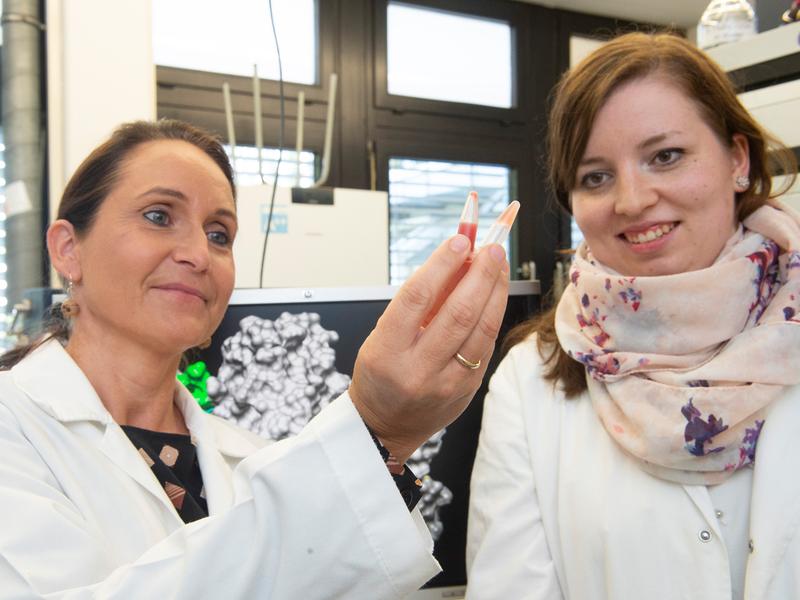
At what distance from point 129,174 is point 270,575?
0.75 m

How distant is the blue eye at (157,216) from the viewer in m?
1.10

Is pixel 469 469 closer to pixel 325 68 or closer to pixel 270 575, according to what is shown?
pixel 270 575

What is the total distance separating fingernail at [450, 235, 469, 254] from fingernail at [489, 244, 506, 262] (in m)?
0.02

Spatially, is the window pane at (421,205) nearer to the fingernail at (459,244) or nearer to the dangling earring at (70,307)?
the dangling earring at (70,307)

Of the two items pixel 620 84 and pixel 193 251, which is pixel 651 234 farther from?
pixel 193 251

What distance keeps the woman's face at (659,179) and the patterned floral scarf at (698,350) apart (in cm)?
4

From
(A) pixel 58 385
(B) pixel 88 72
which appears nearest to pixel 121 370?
(A) pixel 58 385

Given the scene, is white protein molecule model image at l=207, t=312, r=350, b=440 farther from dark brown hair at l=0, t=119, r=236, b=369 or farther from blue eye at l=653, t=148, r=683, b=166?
blue eye at l=653, t=148, r=683, b=166

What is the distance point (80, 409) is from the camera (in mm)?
960

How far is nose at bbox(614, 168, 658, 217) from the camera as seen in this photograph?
3.60ft

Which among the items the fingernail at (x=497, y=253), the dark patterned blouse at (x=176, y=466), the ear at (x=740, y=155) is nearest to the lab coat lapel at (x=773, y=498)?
the ear at (x=740, y=155)

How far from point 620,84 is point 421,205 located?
2.49 m

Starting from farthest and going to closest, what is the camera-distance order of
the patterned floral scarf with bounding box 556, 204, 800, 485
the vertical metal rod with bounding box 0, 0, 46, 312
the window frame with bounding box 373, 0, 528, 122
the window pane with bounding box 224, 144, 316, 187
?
the window frame with bounding box 373, 0, 528, 122 → the window pane with bounding box 224, 144, 316, 187 → the vertical metal rod with bounding box 0, 0, 46, 312 → the patterned floral scarf with bounding box 556, 204, 800, 485

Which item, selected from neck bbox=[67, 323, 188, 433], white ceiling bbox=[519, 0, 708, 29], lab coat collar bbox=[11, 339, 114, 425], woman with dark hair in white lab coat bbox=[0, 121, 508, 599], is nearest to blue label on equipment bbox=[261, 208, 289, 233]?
woman with dark hair in white lab coat bbox=[0, 121, 508, 599]
